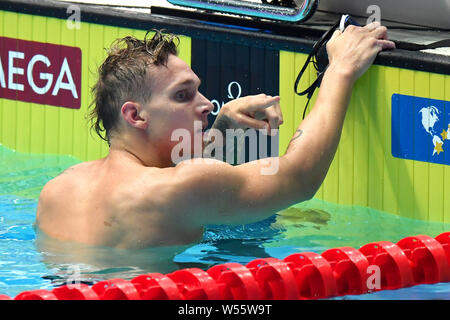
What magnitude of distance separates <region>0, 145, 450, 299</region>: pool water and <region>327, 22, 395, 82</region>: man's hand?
622 mm

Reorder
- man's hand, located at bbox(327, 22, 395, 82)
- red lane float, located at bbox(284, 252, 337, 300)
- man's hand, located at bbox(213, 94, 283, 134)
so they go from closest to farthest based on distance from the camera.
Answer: red lane float, located at bbox(284, 252, 337, 300), man's hand, located at bbox(213, 94, 283, 134), man's hand, located at bbox(327, 22, 395, 82)

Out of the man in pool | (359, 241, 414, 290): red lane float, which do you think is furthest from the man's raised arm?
(359, 241, 414, 290): red lane float

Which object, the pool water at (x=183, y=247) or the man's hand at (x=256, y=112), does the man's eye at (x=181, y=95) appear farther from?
the pool water at (x=183, y=247)

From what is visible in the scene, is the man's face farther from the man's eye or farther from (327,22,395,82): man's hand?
(327,22,395,82): man's hand

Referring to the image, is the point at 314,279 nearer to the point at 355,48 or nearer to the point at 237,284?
the point at 237,284

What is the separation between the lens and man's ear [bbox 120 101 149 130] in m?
3.46

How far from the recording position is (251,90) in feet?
15.8

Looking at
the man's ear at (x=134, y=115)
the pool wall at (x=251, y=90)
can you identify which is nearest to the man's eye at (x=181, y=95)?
the man's ear at (x=134, y=115)

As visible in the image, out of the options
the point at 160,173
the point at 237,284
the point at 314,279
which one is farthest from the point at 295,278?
the point at 160,173

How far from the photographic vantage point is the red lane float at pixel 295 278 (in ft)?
10.2

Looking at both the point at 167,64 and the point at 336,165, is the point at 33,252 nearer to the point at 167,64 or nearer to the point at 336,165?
the point at 167,64

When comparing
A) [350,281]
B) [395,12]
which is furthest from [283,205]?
[395,12]

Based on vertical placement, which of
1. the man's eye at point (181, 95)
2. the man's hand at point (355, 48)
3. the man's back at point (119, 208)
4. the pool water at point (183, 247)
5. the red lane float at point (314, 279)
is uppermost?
the man's hand at point (355, 48)

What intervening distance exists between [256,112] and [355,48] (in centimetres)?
71
